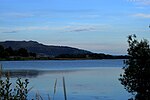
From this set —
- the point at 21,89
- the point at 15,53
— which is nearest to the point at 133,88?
the point at 21,89

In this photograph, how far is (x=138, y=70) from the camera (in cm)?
1107

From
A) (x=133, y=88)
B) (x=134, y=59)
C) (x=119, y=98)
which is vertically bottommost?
(x=119, y=98)

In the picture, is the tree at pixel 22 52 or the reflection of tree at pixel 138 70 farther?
the tree at pixel 22 52

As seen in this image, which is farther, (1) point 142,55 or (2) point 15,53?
(2) point 15,53

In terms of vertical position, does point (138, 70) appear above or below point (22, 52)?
below

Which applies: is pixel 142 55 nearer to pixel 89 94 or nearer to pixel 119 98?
pixel 119 98

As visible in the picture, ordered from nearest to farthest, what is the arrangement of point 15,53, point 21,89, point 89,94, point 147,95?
1. point 21,89
2. point 147,95
3. point 89,94
4. point 15,53

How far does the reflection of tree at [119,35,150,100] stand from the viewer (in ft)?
36.0

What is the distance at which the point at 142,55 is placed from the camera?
11273 mm

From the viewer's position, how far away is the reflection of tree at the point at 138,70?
10977mm

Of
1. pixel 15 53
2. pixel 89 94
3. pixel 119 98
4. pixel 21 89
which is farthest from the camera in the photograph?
pixel 15 53

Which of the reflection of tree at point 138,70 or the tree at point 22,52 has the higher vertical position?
the tree at point 22,52

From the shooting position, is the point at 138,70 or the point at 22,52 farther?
the point at 22,52

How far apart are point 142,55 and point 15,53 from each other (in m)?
95.0
